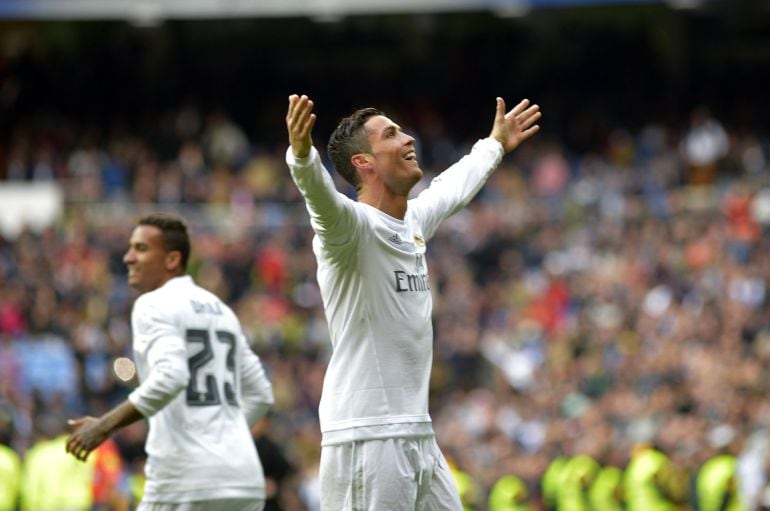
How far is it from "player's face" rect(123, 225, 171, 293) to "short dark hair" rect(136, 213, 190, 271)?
1.0 inches

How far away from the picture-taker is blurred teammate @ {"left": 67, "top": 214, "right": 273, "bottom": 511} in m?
6.98

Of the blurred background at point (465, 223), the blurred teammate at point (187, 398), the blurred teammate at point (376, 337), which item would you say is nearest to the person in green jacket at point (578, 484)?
the blurred background at point (465, 223)

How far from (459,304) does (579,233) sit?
2425 millimetres

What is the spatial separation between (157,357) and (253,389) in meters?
0.91

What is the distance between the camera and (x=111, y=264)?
69.3 feet

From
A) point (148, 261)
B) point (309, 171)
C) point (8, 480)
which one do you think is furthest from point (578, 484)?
point (309, 171)

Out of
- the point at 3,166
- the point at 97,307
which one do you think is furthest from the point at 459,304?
the point at 3,166

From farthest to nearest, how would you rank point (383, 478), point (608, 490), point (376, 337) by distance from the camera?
point (608, 490), point (376, 337), point (383, 478)

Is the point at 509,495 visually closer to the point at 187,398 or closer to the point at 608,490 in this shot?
the point at 608,490

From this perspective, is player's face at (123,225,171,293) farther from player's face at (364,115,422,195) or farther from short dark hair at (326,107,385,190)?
player's face at (364,115,422,195)

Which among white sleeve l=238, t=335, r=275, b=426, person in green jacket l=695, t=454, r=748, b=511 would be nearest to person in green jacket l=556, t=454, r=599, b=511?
person in green jacket l=695, t=454, r=748, b=511

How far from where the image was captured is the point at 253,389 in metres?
7.79

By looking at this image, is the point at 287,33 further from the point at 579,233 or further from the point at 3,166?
the point at 579,233

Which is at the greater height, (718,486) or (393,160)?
(393,160)
